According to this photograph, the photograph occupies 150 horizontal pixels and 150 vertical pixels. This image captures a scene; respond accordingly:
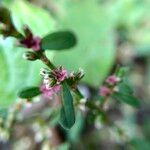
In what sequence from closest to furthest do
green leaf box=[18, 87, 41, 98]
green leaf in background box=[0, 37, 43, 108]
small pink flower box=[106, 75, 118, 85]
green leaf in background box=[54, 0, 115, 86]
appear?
green leaf box=[18, 87, 41, 98] → small pink flower box=[106, 75, 118, 85] → green leaf in background box=[0, 37, 43, 108] → green leaf in background box=[54, 0, 115, 86]

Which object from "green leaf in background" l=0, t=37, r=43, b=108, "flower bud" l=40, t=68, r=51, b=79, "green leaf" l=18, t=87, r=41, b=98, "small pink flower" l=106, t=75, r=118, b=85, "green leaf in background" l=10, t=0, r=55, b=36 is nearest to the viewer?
"flower bud" l=40, t=68, r=51, b=79

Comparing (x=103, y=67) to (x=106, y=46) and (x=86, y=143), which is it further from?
(x=86, y=143)

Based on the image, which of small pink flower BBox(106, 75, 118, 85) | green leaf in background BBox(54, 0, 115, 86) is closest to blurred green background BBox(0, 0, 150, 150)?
green leaf in background BBox(54, 0, 115, 86)

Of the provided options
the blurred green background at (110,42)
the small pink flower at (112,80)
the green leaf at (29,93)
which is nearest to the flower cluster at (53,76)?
the green leaf at (29,93)

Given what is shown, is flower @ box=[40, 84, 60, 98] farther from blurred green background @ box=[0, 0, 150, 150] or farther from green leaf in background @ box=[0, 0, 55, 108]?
blurred green background @ box=[0, 0, 150, 150]

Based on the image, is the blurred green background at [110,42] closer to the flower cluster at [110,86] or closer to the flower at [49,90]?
the flower cluster at [110,86]

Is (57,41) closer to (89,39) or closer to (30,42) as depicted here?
(30,42)
